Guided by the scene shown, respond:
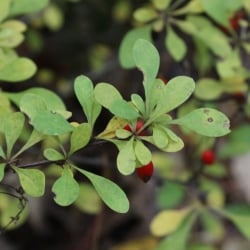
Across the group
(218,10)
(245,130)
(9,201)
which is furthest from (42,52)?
(218,10)

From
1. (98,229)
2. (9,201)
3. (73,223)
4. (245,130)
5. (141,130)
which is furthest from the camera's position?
(73,223)

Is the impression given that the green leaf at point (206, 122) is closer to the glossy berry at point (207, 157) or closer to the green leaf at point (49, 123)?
the green leaf at point (49, 123)

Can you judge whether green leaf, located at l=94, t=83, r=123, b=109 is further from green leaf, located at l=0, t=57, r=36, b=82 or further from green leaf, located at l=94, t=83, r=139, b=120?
green leaf, located at l=0, t=57, r=36, b=82

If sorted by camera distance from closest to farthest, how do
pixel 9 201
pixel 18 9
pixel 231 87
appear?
pixel 18 9
pixel 231 87
pixel 9 201

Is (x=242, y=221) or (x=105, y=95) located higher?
(x=105, y=95)

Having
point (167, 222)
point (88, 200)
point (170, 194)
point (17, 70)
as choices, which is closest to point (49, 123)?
point (17, 70)

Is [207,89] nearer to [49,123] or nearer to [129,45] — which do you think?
[129,45]

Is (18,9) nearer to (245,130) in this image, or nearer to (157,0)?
(157,0)
